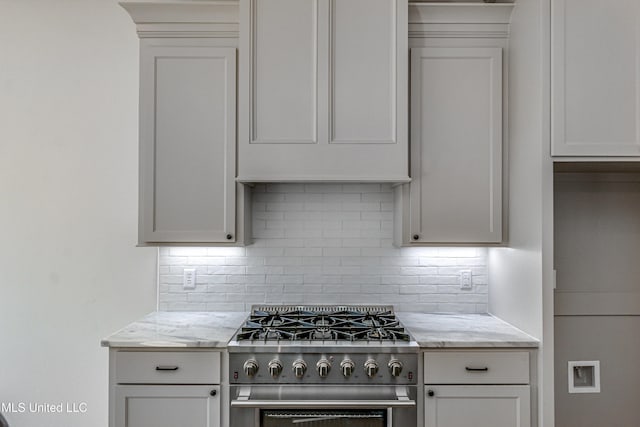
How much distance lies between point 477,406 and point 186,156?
1.75 meters

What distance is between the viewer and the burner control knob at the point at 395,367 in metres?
1.86

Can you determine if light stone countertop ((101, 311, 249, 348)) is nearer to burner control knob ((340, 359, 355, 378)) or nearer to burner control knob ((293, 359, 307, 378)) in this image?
burner control knob ((293, 359, 307, 378))

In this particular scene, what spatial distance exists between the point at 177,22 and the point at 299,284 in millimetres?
1502

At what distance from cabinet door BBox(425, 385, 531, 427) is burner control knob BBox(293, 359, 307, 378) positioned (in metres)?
A: 0.54

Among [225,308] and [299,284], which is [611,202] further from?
[225,308]

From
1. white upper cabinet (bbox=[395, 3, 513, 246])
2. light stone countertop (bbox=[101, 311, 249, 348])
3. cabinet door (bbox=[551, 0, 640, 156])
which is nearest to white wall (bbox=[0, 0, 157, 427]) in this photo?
light stone countertop (bbox=[101, 311, 249, 348])

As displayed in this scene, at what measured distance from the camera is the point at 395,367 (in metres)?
1.86

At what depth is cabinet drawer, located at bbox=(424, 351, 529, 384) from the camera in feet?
6.23

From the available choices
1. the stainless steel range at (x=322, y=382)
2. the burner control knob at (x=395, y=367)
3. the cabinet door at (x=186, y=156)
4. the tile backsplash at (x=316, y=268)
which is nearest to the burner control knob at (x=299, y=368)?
the stainless steel range at (x=322, y=382)

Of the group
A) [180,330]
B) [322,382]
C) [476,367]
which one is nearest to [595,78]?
[476,367]

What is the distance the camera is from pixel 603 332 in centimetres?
227

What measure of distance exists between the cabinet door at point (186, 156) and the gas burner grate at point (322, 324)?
1.78ft

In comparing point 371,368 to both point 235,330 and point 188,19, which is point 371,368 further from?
point 188,19

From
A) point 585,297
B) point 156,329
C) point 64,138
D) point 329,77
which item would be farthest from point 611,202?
point 64,138
